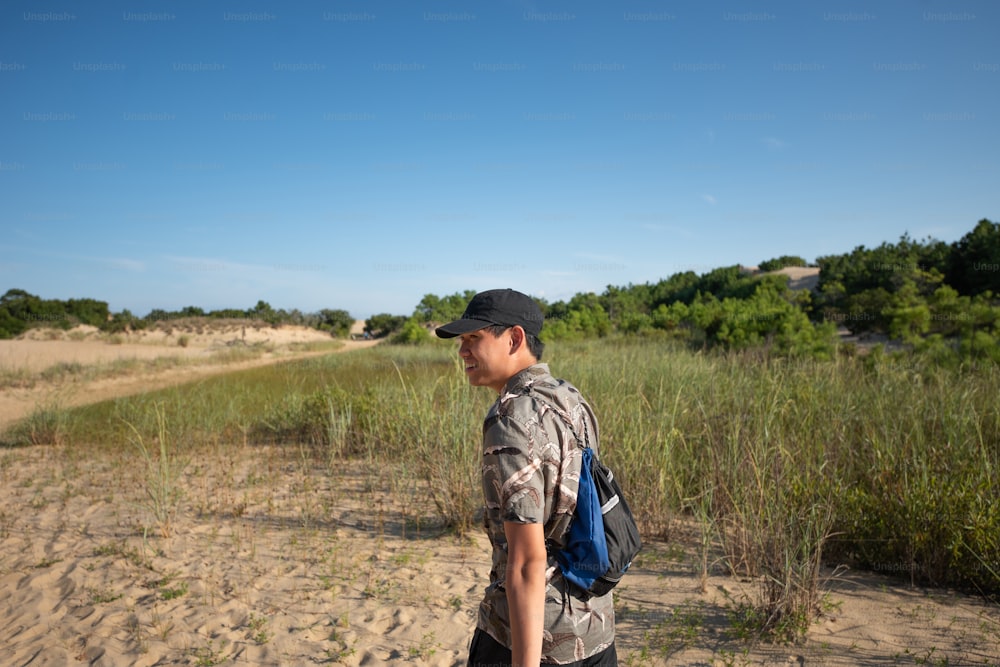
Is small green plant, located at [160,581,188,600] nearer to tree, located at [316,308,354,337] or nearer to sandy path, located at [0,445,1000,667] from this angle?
sandy path, located at [0,445,1000,667]

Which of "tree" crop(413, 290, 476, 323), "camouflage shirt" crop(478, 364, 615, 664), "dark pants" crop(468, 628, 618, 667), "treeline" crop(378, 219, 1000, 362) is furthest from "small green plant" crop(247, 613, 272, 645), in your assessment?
"tree" crop(413, 290, 476, 323)

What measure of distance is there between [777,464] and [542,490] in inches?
111

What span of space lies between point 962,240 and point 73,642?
75.9 ft

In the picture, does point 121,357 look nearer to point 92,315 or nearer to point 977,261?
point 92,315

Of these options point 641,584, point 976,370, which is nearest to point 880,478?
point 641,584

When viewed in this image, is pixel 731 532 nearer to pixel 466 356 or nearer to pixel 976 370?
pixel 466 356

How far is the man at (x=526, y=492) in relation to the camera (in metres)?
1.25

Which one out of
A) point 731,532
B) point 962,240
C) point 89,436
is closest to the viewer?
point 731,532

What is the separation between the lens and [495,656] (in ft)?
4.75

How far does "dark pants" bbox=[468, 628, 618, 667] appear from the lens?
55.9 inches

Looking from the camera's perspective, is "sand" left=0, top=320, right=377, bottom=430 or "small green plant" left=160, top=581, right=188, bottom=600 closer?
"small green plant" left=160, top=581, right=188, bottom=600

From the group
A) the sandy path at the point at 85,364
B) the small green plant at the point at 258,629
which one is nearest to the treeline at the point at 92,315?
the sandy path at the point at 85,364

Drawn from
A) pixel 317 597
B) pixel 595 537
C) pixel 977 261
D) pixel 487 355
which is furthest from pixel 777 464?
pixel 977 261

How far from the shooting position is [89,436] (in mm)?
7934
